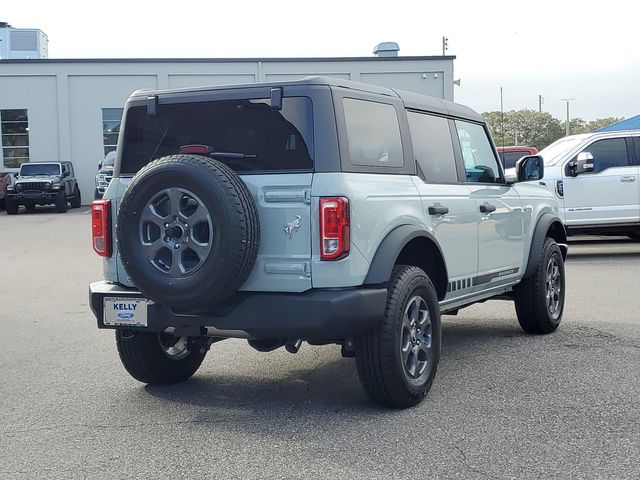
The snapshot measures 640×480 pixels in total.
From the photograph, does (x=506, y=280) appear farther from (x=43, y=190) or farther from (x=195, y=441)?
(x=43, y=190)

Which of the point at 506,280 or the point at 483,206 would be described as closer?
the point at 483,206

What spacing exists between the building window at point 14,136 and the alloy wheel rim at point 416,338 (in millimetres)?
34945

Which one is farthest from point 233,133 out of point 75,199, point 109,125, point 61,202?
point 109,125

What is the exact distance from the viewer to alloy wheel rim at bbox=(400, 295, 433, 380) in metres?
5.58

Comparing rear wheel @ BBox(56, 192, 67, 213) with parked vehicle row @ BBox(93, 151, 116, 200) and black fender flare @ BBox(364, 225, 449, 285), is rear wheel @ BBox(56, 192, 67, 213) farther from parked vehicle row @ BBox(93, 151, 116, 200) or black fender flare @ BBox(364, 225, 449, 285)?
black fender flare @ BBox(364, 225, 449, 285)

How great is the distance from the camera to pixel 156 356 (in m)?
6.21

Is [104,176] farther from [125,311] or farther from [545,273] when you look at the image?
[125,311]

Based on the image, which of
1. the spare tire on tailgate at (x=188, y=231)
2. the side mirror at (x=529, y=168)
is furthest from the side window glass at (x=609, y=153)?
the spare tire on tailgate at (x=188, y=231)

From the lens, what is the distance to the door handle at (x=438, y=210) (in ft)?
19.8

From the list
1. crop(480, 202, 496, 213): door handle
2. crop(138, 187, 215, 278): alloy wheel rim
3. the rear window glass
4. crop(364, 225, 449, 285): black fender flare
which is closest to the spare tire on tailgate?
crop(138, 187, 215, 278): alloy wheel rim

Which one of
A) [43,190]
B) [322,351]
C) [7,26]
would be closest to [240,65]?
[43,190]

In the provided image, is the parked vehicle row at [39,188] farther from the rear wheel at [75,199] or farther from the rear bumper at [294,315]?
the rear bumper at [294,315]

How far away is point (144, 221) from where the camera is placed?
5.31m

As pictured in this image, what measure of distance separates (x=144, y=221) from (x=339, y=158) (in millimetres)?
1190
